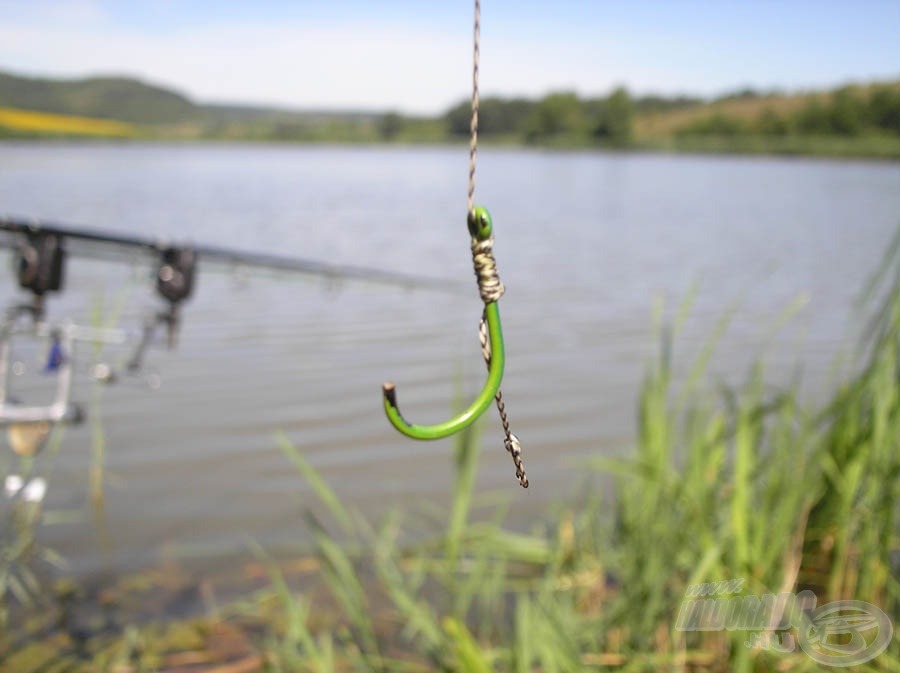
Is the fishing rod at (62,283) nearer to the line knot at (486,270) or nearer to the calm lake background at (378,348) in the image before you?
the calm lake background at (378,348)

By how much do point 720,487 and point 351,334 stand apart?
6.05m

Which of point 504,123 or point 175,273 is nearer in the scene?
point 175,273

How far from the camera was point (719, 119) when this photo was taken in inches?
2080

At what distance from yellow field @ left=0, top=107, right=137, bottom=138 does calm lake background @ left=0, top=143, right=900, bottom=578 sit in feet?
40.1

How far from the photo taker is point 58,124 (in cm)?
3772

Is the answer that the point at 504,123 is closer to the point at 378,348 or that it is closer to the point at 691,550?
the point at 378,348

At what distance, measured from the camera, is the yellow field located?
30956mm

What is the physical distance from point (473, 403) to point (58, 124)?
136 feet

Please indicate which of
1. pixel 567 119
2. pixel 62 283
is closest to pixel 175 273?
pixel 62 283

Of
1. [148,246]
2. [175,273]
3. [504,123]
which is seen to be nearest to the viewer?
[148,246]

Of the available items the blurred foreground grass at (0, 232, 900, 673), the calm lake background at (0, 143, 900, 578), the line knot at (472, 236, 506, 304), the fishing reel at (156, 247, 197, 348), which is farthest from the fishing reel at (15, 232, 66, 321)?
the line knot at (472, 236, 506, 304)

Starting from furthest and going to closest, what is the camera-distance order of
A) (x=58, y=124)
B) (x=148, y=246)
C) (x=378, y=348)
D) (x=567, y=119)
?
(x=567, y=119)
(x=58, y=124)
(x=378, y=348)
(x=148, y=246)

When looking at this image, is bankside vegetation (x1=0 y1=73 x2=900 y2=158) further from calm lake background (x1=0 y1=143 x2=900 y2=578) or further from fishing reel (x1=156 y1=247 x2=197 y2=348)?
fishing reel (x1=156 y1=247 x2=197 y2=348)

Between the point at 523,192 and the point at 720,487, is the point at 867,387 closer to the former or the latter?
the point at 720,487
